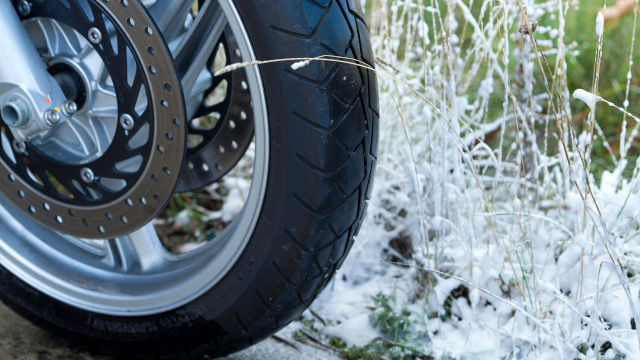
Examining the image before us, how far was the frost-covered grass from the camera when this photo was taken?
1249mm

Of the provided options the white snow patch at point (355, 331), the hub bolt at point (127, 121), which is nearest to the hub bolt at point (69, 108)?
the hub bolt at point (127, 121)

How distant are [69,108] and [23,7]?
0.20m

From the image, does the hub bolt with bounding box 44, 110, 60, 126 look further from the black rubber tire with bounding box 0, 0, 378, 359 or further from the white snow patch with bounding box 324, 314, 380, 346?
the white snow patch with bounding box 324, 314, 380, 346

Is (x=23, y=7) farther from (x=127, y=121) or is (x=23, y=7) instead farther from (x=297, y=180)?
(x=297, y=180)

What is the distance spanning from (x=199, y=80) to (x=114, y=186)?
0.26 meters

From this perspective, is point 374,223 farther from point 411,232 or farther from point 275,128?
point 275,128

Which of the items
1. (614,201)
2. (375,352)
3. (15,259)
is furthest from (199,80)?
(614,201)

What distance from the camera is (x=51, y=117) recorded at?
123 centimetres

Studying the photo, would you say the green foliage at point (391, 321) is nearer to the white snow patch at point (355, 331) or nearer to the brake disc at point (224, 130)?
the white snow patch at point (355, 331)

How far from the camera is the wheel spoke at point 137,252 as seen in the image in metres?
1.43

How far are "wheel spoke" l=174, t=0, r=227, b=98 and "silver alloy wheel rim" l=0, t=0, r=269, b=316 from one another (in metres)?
0.26

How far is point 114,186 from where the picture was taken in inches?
55.1

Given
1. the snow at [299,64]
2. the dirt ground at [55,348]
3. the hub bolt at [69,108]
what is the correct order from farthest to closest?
1. the dirt ground at [55,348]
2. the hub bolt at [69,108]
3. the snow at [299,64]

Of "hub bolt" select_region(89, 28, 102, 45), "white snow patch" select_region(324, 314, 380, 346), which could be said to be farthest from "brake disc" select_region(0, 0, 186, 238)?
"white snow patch" select_region(324, 314, 380, 346)
